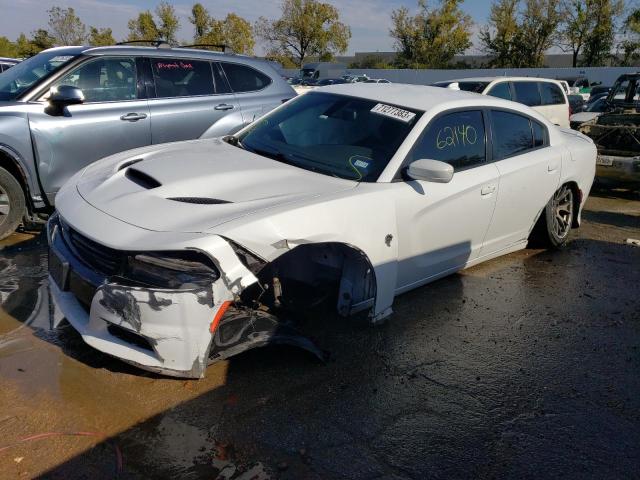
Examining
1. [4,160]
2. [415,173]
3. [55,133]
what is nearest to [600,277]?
[415,173]

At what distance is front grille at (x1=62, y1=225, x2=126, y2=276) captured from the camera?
9.55ft

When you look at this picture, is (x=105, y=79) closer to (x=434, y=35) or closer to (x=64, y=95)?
(x=64, y=95)

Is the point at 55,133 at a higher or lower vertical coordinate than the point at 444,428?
higher

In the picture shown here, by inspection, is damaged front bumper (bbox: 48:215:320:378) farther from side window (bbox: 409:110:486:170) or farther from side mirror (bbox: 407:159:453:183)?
side window (bbox: 409:110:486:170)

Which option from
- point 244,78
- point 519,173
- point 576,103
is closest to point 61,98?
point 244,78

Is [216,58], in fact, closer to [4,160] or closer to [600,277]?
[4,160]

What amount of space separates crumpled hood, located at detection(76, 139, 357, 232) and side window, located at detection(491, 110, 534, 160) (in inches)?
68.0

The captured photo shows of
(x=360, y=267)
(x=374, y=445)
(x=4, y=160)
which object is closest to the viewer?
(x=374, y=445)

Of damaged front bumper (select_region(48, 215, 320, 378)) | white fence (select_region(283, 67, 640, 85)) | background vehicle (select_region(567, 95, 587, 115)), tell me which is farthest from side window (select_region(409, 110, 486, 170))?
white fence (select_region(283, 67, 640, 85))

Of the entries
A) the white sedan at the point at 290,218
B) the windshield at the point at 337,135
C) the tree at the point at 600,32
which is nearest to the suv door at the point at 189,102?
the white sedan at the point at 290,218

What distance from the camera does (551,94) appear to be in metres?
12.2

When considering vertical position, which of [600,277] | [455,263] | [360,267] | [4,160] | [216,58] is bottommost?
[600,277]

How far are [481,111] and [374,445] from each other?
9.83 feet

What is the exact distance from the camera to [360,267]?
11.7ft
